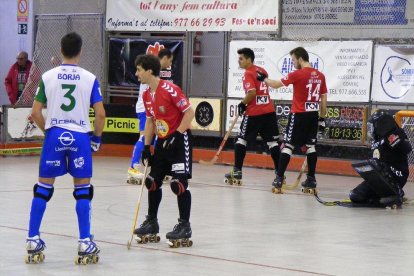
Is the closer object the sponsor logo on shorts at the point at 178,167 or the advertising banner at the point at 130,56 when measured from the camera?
the sponsor logo on shorts at the point at 178,167

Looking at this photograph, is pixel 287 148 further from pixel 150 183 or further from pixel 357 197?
pixel 150 183

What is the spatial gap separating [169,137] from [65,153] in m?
1.30

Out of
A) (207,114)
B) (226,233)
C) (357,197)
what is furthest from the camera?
(207,114)

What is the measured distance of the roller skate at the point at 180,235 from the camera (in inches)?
385

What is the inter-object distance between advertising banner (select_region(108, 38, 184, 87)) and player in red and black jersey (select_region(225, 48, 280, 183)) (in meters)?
5.02

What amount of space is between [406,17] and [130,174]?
5979 mm

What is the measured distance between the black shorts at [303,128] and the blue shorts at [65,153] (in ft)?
22.5

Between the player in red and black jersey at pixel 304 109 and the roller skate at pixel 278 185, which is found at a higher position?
the player in red and black jersey at pixel 304 109

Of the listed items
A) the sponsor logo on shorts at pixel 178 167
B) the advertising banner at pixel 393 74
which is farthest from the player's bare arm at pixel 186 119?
the advertising banner at pixel 393 74

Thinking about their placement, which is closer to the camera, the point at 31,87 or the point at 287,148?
the point at 287,148

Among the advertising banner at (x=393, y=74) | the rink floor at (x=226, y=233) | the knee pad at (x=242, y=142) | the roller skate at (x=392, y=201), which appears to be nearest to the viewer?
the rink floor at (x=226, y=233)

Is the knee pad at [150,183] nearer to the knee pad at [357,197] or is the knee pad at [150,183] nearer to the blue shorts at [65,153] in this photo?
the blue shorts at [65,153]

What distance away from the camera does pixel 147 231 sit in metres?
10.0

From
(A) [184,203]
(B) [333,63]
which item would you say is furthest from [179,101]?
(B) [333,63]
